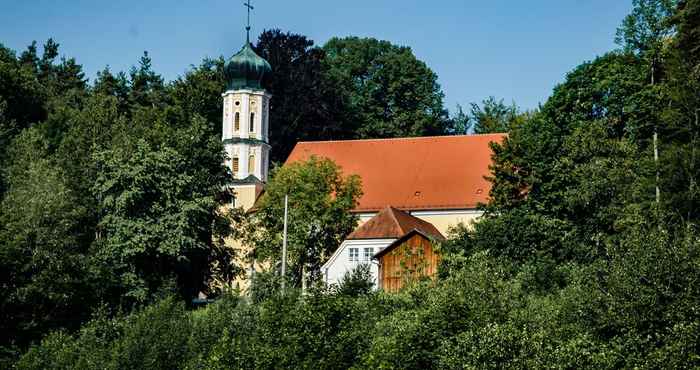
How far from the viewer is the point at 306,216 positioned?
54500 millimetres

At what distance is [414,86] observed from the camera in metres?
A: 75.9

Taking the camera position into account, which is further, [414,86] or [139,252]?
[414,86]

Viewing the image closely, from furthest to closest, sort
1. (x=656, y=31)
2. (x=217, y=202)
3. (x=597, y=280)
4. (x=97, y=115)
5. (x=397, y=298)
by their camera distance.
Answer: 1. (x=97, y=115)
2. (x=217, y=202)
3. (x=656, y=31)
4. (x=397, y=298)
5. (x=597, y=280)

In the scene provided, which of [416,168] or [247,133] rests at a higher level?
[247,133]

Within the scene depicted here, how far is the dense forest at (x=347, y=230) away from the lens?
33000mm

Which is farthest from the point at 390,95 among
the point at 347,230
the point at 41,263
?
the point at 41,263

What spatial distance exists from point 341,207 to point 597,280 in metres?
22.6

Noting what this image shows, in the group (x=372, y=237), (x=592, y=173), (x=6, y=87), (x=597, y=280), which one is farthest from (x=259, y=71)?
(x=597, y=280)

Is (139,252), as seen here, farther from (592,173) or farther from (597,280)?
(597,280)

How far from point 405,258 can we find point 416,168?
1373 centimetres

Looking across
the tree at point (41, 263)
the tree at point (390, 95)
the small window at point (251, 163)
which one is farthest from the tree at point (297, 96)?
the tree at point (41, 263)

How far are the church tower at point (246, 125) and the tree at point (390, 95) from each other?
8.30m

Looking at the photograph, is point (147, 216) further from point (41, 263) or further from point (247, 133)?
point (247, 133)

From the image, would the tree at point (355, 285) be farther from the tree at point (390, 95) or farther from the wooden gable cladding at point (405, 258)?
the tree at point (390, 95)
